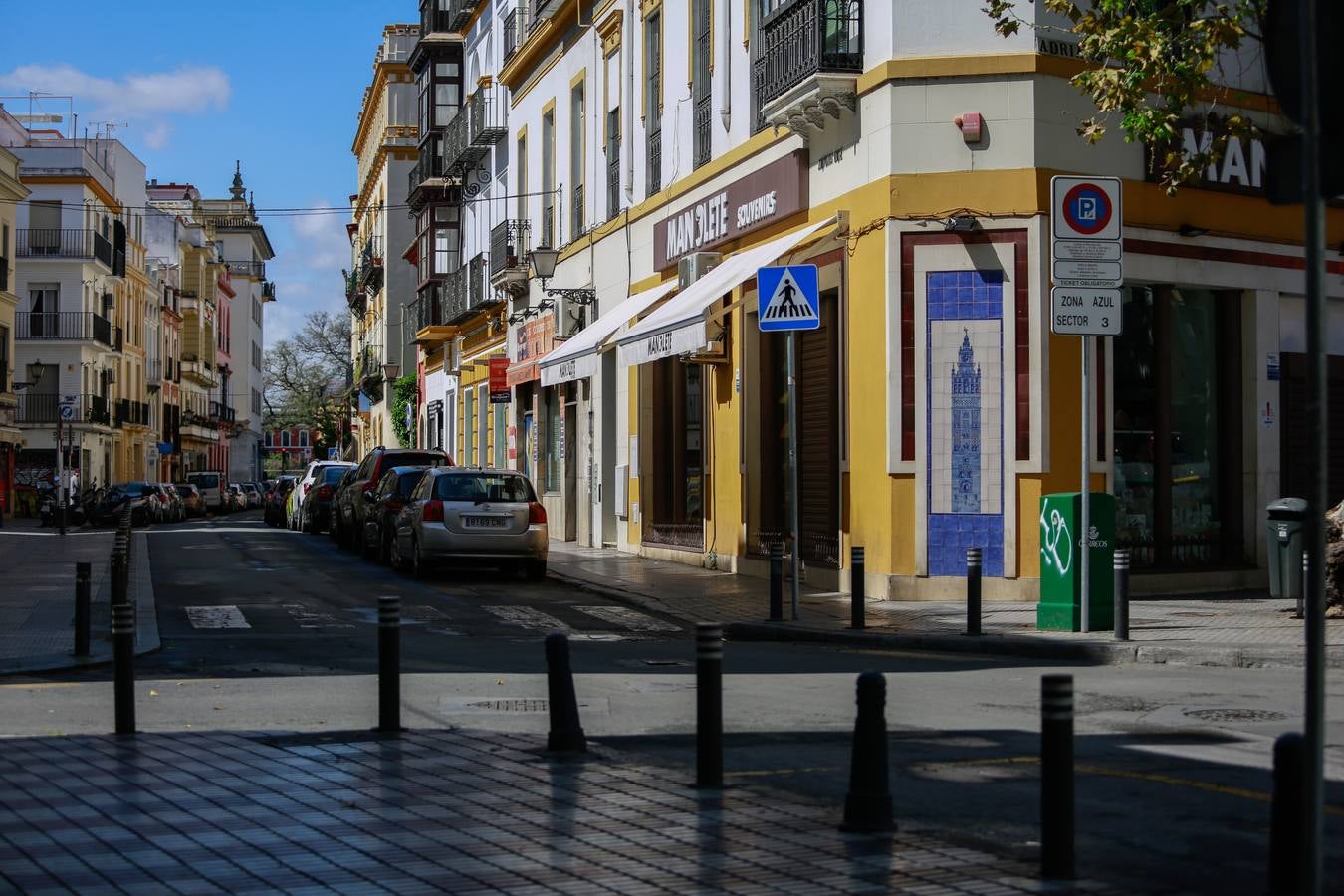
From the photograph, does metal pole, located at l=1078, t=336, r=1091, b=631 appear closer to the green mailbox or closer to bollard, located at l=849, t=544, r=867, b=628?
the green mailbox

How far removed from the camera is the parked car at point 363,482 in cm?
3119

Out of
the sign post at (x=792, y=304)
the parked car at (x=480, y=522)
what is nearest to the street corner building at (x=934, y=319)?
the sign post at (x=792, y=304)

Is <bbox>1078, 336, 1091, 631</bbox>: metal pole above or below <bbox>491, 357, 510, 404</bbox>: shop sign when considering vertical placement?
below

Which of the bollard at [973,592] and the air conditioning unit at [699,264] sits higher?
the air conditioning unit at [699,264]

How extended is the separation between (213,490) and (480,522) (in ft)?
184

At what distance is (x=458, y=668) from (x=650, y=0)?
1775cm

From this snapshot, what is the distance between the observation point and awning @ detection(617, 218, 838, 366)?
21766mm

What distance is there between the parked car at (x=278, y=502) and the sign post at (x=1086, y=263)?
36.1 metres

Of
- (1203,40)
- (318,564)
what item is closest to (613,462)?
(318,564)

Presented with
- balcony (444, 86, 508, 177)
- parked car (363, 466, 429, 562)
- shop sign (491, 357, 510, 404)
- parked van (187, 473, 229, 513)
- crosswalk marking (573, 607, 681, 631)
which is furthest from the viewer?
parked van (187, 473, 229, 513)

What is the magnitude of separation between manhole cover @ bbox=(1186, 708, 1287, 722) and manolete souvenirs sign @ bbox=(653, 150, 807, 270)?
12.5 meters

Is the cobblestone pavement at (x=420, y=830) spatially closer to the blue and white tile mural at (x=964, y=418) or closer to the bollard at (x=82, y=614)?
the bollard at (x=82, y=614)

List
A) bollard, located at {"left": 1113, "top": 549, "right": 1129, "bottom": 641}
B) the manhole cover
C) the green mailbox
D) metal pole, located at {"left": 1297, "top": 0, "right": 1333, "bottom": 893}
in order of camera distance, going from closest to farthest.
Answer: metal pole, located at {"left": 1297, "top": 0, "right": 1333, "bottom": 893}
the manhole cover
bollard, located at {"left": 1113, "top": 549, "right": 1129, "bottom": 641}
the green mailbox

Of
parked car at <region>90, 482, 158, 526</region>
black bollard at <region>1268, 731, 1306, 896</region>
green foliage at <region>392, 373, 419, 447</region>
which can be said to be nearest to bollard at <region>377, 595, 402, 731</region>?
black bollard at <region>1268, 731, 1306, 896</region>
